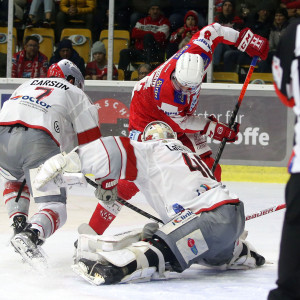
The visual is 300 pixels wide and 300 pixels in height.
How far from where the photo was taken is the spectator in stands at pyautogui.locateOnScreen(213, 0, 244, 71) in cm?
647

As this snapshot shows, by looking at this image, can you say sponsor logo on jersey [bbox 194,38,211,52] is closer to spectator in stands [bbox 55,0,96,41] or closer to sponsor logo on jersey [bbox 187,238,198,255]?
sponsor logo on jersey [bbox 187,238,198,255]

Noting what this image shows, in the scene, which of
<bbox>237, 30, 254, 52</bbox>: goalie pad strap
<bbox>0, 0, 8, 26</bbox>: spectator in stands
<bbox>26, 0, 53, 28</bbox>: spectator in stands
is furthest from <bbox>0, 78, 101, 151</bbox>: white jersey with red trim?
<bbox>26, 0, 53, 28</bbox>: spectator in stands

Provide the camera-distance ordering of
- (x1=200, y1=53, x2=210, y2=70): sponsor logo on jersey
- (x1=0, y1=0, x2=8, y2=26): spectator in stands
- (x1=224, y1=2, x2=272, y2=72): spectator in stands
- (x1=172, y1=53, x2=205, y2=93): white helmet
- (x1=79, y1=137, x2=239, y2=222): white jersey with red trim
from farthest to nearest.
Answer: (x1=0, y1=0, x2=8, y2=26): spectator in stands
(x1=224, y1=2, x2=272, y2=72): spectator in stands
(x1=200, y1=53, x2=210, y2=70): sponsor logo on jersey
(x1=172, y1=53, x2=205, y2=93): white helmet
(x1=79, y1=137, x2=239, y2=222): white jersey with red trim

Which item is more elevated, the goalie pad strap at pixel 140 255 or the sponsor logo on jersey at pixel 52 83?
the sponsor logo on jersey at pixel 52 83

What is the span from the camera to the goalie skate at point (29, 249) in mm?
2832

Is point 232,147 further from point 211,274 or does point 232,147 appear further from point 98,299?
point 98,299

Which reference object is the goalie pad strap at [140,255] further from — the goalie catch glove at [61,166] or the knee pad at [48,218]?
the knee pad at [48,218]

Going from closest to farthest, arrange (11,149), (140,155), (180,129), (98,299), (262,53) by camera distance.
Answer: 1. (98,299)
2. (140,155)
3. (11,149)
4. (180,129)
5. (262,53)

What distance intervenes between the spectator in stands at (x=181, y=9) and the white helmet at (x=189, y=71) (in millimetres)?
3239

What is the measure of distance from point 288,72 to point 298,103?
0.08 metres

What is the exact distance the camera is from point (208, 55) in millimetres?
4020

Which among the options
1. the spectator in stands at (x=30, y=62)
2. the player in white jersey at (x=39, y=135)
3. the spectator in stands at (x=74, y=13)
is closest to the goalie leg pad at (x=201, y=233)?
the player in white jersey at (x=39, y=135)

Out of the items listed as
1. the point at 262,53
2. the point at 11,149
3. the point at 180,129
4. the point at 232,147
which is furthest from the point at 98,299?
the point at 232,147

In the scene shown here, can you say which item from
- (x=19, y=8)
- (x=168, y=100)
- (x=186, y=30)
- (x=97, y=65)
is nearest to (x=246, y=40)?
(x=168, y=100)
